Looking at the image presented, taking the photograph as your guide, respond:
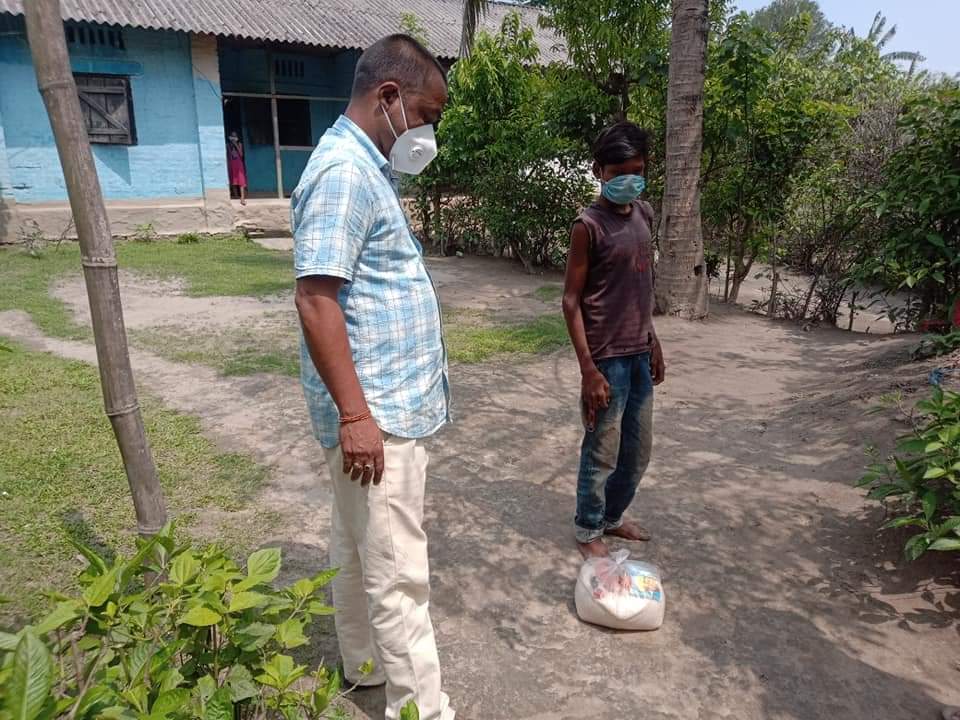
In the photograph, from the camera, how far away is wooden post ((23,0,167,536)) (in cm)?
189

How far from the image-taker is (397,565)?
1.99 metres

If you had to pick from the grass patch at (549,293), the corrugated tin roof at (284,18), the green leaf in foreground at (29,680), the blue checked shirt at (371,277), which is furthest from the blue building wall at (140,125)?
the green leaf in foreground at (29,680)

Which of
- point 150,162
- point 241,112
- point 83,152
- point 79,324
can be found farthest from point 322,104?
point 83,152

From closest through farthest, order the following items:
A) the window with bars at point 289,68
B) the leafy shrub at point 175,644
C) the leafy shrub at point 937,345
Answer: the leafy shrub at point 175,644 < the leafy shrub at point 937,345 < the window with bars at point 289,68

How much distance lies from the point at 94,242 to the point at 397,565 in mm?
1225

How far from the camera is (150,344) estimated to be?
640 cm

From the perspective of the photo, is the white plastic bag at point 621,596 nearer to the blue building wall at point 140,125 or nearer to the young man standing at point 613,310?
the young man standing at point 613,310

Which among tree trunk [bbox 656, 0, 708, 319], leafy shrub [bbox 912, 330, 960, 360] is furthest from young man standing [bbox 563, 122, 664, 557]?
tree trunk [bbox 656, 0, 708, 319]

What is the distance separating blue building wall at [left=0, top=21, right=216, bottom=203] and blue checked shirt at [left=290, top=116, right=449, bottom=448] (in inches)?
456

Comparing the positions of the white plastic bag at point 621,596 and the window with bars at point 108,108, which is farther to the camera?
the window with bars at point 108,108

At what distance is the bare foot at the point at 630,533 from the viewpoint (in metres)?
3.28

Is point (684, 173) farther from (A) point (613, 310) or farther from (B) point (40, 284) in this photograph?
(B) point (40, 284)

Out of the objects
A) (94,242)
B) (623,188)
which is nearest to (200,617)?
(94,242)

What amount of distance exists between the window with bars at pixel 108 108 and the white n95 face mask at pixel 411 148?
455 inches
